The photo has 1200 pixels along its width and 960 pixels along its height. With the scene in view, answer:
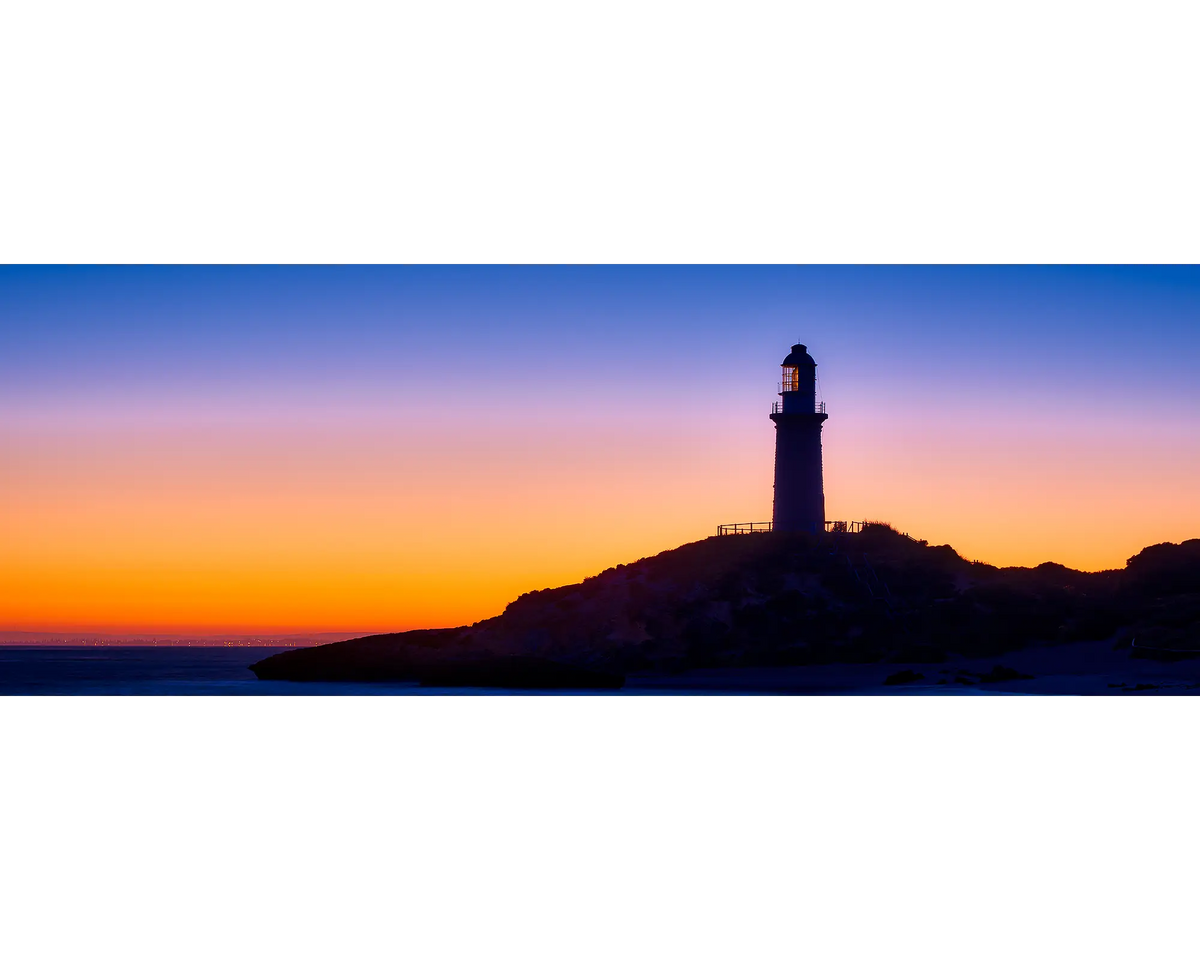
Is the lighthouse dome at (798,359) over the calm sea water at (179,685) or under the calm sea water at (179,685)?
over

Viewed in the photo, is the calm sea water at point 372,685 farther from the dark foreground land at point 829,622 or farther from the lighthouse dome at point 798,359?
the lighthouse dome at point 798,359

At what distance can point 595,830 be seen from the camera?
242cm

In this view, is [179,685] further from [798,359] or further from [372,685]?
[798,359]

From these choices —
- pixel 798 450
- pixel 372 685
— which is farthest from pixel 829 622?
pixel 372 685

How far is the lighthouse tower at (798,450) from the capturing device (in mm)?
25172

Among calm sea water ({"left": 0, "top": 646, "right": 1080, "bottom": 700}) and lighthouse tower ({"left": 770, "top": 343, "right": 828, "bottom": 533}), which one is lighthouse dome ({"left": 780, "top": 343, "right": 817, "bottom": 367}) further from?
calm sea water ({"left": 0, "top": 646, "right": 1080, "bottom": 700})

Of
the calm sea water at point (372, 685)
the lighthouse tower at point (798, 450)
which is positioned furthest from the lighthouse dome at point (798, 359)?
the calm sea water at point (372, 685)

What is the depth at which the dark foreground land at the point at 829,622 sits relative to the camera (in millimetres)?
26297

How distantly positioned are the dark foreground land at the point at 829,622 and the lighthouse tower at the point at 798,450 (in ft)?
2.90

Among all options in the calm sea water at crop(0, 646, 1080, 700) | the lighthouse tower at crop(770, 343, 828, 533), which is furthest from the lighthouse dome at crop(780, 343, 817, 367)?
the calm sea water at crop(0, 646, 1080, 700)

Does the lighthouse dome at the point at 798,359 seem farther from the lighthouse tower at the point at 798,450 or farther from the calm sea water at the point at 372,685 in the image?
the calm sea water at the point at 372,685
